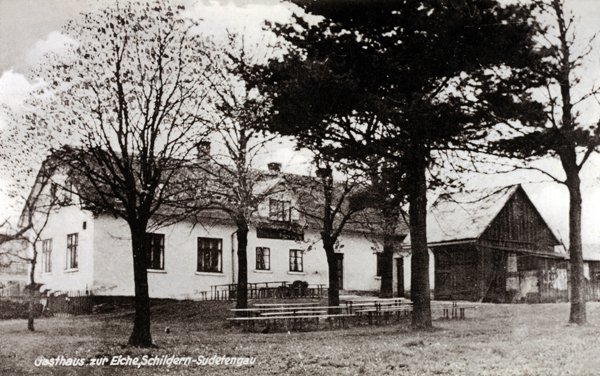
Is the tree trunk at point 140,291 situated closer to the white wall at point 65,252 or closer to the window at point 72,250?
the white wall at point 65,252

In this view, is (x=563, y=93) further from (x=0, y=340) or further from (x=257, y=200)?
(x=0, y=340)

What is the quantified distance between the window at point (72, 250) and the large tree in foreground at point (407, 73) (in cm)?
1367

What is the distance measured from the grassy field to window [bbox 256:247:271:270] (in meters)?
9.37

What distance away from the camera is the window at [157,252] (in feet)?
79.7

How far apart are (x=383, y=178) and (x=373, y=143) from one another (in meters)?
0.89

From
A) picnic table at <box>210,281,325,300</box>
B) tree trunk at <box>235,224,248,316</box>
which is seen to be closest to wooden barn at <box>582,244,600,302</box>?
picnic table at <box>210,281,325,300</box>

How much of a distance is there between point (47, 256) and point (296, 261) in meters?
11.0

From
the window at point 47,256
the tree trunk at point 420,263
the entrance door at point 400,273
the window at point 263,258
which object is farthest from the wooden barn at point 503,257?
the window at point 47,256

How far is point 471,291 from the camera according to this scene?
92.9 ft

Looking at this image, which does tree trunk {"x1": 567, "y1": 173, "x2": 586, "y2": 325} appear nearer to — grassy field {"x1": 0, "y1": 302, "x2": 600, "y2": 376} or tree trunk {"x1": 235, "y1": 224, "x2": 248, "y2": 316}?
grassy field {"x1": 0, "y1": 302, "x2": 600, "y2": 376}

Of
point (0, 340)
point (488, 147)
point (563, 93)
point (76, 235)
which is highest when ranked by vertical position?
point (563, 93)

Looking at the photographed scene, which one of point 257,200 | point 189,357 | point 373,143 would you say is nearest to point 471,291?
point 257,200

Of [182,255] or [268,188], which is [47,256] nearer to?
[182,255]

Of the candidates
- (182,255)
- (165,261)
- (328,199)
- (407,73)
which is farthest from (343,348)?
(182,255)
